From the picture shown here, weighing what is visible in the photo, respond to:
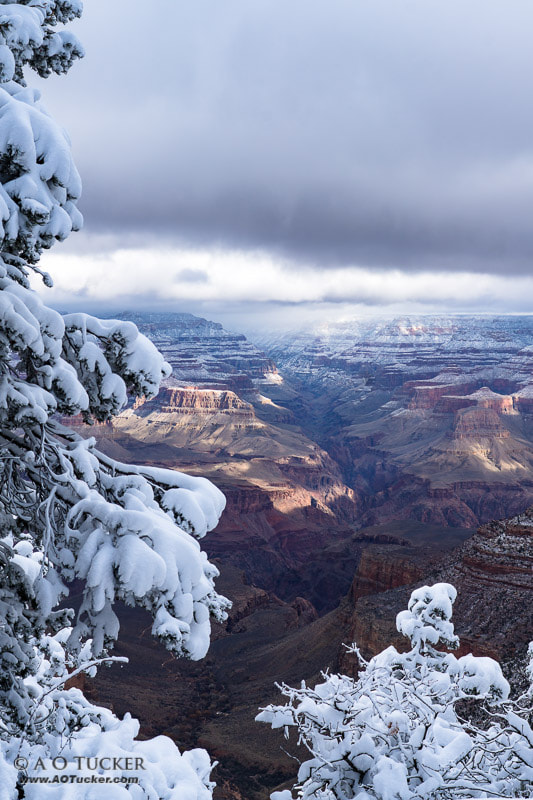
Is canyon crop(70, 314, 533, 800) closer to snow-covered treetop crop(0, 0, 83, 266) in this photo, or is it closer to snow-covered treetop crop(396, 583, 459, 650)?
snow-covered treetop crop(396, 583, 459, 650)

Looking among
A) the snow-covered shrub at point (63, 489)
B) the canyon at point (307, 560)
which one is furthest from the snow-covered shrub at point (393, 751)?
the canyon at point (307, 560)

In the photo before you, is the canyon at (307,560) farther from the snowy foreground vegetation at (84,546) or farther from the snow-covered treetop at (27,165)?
the snow-covered treetop at (27,165)

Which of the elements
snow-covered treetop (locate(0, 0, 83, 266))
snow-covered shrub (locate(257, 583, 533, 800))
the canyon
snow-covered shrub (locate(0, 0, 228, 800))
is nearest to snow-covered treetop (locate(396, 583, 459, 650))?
the canyon

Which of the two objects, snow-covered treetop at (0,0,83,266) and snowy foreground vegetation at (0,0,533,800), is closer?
snow-covered treetop at (0,0,83,266)

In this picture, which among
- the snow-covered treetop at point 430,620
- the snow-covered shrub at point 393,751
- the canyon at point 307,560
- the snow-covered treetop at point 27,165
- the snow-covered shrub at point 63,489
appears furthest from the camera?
the canyon at point 307,560

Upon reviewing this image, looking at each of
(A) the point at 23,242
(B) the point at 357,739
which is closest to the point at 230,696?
(B) the point at 357,739

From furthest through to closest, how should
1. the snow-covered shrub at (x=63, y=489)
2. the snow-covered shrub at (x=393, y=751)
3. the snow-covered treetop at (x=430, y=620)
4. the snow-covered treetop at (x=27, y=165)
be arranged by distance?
the snow-covered treetop at (x=430, y=620) → the snow-covered shrub at (x=393, y=751) → the snow-covered shrub at (x=63, y=489) → the snow-covered treetop at (x=27, y=165)

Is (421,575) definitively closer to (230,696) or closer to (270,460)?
(230,696)

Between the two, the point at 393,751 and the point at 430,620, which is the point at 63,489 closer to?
the point at 393,751

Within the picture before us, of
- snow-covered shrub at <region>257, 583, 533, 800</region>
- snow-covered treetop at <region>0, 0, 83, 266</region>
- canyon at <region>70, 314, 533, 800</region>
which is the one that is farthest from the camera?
canyon at <region>70, 314, 533, 800</region>
